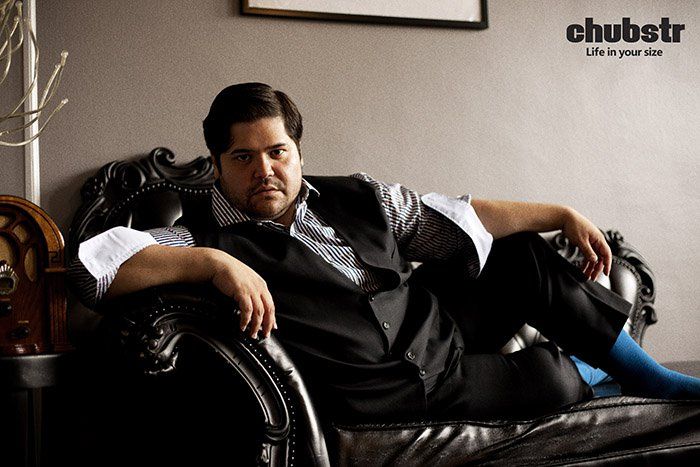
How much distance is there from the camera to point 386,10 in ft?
8.46

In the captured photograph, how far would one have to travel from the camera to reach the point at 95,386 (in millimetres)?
2189

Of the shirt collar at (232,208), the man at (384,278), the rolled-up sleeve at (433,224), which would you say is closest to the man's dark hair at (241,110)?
the man at (384,278)

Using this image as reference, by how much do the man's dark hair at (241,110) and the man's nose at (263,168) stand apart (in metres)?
0.09

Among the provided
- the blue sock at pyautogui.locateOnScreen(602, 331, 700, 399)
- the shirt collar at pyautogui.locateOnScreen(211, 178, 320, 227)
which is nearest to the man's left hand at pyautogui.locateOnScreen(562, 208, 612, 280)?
the blue sock at pyautogui.locateOnScreen(602, 331, 700, 399)

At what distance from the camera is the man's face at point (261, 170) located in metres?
1.76

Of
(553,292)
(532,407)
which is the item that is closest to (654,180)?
(553,292)

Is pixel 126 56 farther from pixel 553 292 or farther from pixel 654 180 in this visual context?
pixel 654 180

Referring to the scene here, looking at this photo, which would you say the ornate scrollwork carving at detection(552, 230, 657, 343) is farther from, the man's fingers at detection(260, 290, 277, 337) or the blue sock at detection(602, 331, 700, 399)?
the man's fingers at detection(260, 290, 277, 337)

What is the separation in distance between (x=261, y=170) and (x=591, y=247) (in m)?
0.83

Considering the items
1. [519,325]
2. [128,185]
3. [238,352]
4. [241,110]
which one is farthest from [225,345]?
[128,185]

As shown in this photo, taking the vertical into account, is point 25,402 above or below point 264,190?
below

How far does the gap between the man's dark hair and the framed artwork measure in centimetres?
73

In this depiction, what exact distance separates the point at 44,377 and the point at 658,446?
4.29 feet

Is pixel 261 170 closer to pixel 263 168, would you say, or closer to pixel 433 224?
pixel 263 168
